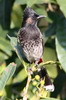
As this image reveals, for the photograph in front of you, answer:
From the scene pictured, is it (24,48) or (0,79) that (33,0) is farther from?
(0,79)

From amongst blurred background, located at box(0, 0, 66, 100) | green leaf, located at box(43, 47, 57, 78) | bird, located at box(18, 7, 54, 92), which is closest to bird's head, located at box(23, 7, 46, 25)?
bird, located at box(18, 7, 54, 92)

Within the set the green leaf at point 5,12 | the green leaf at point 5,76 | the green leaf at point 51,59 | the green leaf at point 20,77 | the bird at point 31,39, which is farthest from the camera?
the green leaf at point 5,12

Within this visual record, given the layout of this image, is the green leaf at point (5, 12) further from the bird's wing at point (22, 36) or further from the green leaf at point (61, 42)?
the bird's wing at point (22, 36)

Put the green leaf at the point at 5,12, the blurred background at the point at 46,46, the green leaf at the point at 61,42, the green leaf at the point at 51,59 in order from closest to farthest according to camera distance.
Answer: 1. the green leaf at the point at 61,42
2. the blurred background at the point at 46,46
3. the green leaf at the point at 51,59
4. the green leaf at the point at 5,12

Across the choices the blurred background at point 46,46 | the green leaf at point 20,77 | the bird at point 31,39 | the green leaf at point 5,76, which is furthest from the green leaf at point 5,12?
the green leaf at point 5,76

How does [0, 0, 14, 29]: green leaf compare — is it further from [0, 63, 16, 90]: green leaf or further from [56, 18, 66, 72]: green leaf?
[0, 63, 16, 90]: green leaf

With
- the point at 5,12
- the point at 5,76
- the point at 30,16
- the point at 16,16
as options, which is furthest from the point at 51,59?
the point at 5,76
